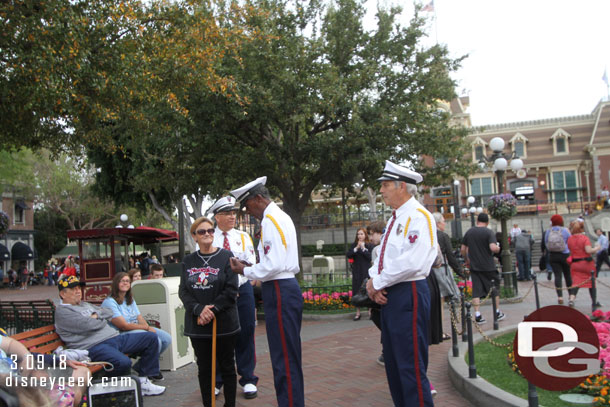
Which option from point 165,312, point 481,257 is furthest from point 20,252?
point 481,257

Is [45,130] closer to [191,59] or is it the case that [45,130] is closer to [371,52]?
[191,59]

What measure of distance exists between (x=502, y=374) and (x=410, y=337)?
2391mm

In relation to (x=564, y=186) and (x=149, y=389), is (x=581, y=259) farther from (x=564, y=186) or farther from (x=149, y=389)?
(x=564, y=186)

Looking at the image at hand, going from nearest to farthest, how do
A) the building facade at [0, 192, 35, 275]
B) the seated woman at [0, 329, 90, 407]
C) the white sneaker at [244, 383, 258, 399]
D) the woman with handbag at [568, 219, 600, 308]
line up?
the seated woman at [0, 329, 90, 407] < the white sneaker at [244, 383, 258, 399] < the woman with handbag at [568, 219, 600, 308] < the building facade at [0, 192, 35, 275]

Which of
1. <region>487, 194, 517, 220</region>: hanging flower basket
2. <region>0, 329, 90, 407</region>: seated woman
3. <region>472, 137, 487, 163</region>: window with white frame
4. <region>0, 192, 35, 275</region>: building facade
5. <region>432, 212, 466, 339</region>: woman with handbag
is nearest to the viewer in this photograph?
<region>0, 329, 90, 407</region>: seated woman

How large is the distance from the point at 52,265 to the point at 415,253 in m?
44.1

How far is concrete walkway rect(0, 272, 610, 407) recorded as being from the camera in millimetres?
5371

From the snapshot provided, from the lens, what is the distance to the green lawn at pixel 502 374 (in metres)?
4.77

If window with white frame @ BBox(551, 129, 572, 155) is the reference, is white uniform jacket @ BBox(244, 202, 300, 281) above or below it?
below

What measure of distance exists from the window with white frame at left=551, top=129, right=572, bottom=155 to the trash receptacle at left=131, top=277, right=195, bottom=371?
4654 cm

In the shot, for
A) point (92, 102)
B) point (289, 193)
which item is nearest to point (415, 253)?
point (92, 102)

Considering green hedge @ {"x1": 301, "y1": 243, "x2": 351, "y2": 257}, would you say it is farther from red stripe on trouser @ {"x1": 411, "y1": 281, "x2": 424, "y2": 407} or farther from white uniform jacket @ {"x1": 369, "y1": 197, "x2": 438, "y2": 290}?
red stripe on trouser @ {"x1": 411, "y1": 281, "x2": 424, "y2": 407}

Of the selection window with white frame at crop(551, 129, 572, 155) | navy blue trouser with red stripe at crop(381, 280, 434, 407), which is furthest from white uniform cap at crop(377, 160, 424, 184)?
window with white frame at crop(551, 129, 572, 155)

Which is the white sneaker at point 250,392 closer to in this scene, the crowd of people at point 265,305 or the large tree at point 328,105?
the crowd of people at point 265,305
